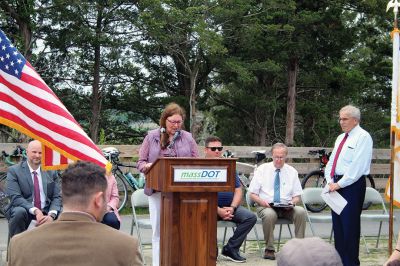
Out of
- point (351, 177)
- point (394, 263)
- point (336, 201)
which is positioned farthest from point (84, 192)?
point (336, 201)

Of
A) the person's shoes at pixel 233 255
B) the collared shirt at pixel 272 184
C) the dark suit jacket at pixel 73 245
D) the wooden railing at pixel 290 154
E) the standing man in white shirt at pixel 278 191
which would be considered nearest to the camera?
the dark suit jacket at pixel 73 245

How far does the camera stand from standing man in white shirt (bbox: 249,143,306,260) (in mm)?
8438

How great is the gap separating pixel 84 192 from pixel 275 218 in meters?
5.51

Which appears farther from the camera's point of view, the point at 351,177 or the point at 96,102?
the point at 96,102

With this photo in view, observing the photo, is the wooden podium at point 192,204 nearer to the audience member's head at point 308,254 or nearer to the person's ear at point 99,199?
the person's ear at point 99,199

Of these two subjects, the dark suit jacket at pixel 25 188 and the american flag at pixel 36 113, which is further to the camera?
the dark suit jacket at pixel 25 188

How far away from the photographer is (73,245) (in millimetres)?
3018

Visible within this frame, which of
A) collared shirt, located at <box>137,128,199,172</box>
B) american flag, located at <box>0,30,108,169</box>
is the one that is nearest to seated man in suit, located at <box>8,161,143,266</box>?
american flag, located at <box>0,30,108,169</box>

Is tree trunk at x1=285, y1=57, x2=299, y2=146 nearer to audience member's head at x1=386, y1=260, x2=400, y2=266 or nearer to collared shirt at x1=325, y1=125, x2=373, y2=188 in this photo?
collared shirt at x1=325, y1=125, x2=373, y2=188

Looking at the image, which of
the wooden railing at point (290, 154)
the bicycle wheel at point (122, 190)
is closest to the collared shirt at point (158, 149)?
the bicycle wheel at point (122, 190)

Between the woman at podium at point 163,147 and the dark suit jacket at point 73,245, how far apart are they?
3.59 metres

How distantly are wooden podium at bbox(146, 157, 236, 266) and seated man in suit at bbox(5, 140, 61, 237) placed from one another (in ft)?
5.42

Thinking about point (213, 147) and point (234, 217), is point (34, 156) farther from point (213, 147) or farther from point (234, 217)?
point (234, 217)

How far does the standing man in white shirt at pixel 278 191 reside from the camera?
332 inches
